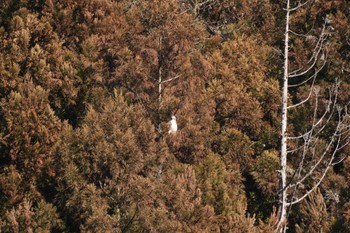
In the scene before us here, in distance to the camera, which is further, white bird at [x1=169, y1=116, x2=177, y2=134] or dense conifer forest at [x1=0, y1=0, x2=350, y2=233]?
white bird at [x1=169, y1=116, x2=177, y2=134]

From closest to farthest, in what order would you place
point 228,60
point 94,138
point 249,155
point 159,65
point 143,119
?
point 94,138
point 143,119
point 159,65
point 249,155
point 228,60

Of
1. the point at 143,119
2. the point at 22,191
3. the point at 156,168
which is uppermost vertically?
the point at 143,119

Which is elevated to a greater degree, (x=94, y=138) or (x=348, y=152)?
(x=94, y=138)

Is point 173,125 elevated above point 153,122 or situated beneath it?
elevated above

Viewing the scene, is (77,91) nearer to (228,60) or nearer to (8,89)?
(8,89)

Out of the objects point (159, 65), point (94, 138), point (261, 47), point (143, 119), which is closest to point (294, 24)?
point (261, 47)

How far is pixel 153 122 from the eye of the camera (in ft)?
38.9

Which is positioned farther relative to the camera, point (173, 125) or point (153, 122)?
point (153, 122)

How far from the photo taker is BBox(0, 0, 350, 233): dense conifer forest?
9.54m

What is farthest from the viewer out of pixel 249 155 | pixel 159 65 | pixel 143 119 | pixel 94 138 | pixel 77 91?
pixel 249 155

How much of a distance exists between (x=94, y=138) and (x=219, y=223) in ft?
8.71

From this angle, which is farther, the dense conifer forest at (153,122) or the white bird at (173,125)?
the white bird at (173,125)

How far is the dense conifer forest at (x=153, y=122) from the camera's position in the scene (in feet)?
31.3

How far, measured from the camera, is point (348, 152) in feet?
48.0
